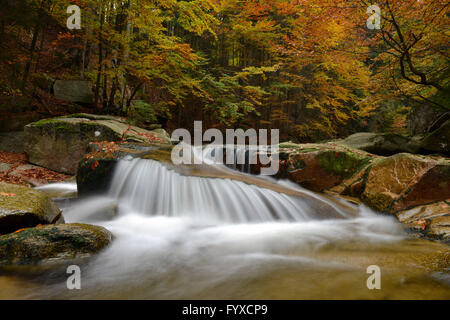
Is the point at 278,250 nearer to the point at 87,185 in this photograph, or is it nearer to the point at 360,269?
the point at 360,269

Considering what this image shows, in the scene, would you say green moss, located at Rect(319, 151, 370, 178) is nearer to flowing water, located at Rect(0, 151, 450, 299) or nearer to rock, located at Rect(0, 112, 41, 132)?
flowing water, located at Rect(0, 151, 450, 299)

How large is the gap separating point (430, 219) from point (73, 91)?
1150 cm

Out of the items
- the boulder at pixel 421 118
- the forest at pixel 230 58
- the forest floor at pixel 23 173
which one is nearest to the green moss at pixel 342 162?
the forest at pixel 230 58

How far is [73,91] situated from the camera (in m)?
9.07

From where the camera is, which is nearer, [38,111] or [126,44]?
[126,44]

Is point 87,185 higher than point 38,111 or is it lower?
lower

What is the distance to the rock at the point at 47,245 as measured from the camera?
2.19 m

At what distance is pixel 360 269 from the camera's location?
2.27 metres

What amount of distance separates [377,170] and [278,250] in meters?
3.62

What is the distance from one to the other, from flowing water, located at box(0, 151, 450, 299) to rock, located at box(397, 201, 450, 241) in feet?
0.82

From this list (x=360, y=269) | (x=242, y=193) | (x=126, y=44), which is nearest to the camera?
(x=360, y=269)

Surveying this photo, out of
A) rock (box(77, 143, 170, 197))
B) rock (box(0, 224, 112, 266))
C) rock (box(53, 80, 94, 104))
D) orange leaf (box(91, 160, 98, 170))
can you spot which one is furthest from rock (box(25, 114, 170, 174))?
rock (box(0, 224, 112, 266))

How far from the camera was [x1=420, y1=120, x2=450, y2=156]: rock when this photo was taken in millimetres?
7215
